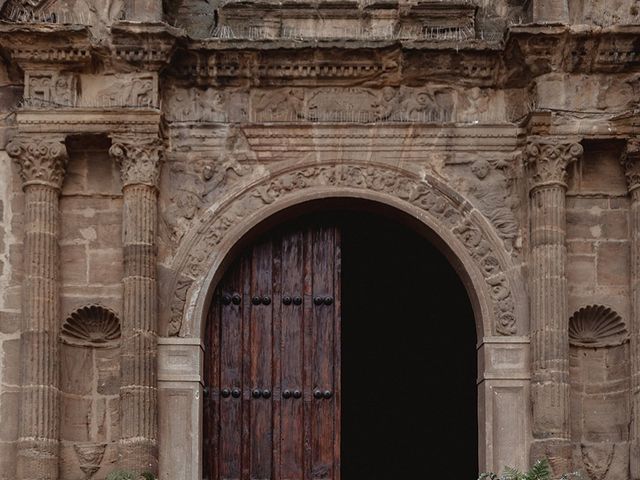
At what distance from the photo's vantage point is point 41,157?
12.3 m

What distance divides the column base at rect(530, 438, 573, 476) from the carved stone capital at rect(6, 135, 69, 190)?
432 centimetres

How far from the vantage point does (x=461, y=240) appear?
12.5 metres

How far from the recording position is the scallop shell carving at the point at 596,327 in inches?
487

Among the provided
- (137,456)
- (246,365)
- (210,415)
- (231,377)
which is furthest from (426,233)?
(137,456)

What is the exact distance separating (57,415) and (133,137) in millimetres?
2245

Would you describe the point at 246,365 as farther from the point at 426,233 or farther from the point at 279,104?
the point at 279,104

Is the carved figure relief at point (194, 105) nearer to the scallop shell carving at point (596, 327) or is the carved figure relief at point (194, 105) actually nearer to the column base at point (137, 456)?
the column base at point (137, 456)

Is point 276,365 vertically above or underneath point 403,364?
underneath

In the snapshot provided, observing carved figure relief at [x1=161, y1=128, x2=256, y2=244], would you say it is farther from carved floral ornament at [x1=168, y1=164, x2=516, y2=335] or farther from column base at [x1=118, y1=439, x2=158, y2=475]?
column base at [x1=118, y1=439, x2=158, y2=475]

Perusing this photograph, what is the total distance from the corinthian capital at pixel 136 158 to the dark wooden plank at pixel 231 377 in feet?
3.76

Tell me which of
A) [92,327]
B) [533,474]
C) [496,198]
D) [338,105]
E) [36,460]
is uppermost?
[338,105]

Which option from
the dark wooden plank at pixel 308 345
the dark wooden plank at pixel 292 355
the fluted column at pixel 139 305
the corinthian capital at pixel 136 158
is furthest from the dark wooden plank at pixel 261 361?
the corinthian capital at pixel 136 158

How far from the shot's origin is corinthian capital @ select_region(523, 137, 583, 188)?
12227 millimetres

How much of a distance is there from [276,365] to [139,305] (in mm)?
1369
